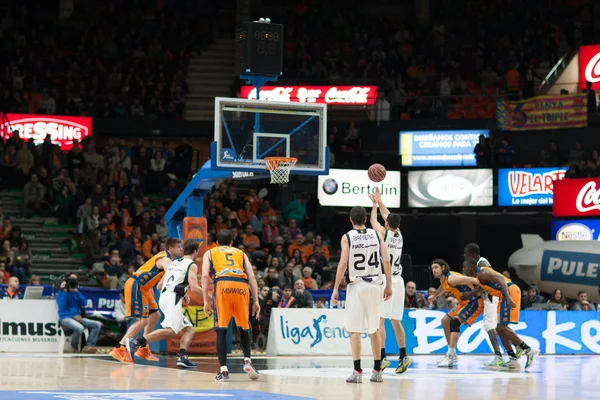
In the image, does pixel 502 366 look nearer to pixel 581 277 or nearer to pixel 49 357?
pixel 49 357

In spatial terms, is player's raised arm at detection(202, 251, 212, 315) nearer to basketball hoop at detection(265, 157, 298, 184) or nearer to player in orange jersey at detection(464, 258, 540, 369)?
basketball hoop at detection(265, 157, 298, 184)

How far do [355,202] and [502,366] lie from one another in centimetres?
1708

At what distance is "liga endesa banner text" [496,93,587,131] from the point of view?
3344 centimetres

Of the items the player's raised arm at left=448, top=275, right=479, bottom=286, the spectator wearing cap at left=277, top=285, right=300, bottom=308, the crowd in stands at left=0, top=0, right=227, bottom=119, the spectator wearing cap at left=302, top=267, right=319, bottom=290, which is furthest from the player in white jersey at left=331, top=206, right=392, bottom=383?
the crowd in stands at left=0, top=0, right=227, bottom=119

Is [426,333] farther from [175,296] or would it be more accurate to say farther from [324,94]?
[324,94]

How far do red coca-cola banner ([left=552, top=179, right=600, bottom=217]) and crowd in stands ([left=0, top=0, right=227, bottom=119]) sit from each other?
12.8m

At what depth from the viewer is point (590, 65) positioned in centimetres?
3659

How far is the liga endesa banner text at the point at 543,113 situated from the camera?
33.4 meters

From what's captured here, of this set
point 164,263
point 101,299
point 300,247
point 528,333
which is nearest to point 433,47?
point 300,247

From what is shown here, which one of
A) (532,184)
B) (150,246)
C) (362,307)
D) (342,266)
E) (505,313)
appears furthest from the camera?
(532,184)

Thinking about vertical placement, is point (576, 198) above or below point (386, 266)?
above

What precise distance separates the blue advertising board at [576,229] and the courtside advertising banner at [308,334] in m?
11.8

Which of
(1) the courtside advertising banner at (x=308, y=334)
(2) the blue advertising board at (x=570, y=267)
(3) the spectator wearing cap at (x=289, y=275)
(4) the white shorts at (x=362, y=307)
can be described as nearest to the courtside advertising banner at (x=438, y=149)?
(2) the blue advertising board at (x=570, y=267)

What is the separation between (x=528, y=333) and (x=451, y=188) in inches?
462
